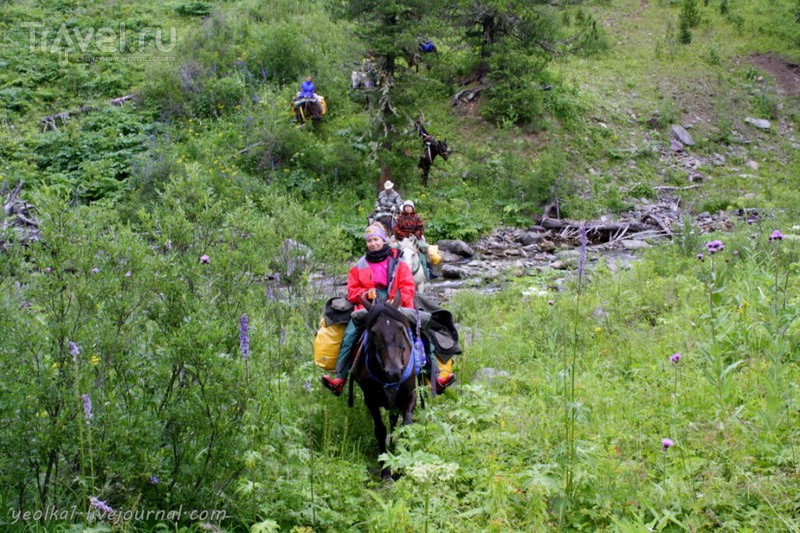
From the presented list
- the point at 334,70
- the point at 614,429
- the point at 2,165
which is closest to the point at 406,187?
the point at 334,70

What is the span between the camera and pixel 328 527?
14.8 feet

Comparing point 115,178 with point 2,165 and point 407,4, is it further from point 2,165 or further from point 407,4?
point 407,4

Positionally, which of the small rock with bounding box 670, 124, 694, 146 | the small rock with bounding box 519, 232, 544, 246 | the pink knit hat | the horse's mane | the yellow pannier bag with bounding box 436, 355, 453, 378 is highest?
the pink knit hat

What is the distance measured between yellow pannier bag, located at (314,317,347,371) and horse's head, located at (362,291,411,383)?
98 cm

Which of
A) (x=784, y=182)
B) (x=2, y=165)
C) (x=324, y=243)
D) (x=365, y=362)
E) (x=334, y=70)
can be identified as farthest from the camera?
(x=334, y=70)

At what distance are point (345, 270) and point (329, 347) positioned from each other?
15.2 ft

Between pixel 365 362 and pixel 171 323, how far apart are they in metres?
2.05

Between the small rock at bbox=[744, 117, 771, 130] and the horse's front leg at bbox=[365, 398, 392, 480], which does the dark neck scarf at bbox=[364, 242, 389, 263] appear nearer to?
the horse's front leg at bbox=[365, 398, 392, 480]

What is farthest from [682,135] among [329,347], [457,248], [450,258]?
[329,347]

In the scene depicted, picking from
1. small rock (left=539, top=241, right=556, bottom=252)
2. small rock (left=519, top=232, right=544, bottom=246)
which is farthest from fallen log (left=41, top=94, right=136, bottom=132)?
small rock (left=539, top=241, right=556, bottom=252)

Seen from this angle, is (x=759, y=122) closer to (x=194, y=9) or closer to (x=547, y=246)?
(x=547, y=246)

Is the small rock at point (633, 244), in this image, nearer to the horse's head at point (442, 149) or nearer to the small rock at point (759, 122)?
the horse's head at point (442, 149)

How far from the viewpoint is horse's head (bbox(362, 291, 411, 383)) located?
5574 mm

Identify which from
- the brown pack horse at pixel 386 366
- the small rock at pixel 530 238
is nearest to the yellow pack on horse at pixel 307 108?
the small rock at pixel 530 238
